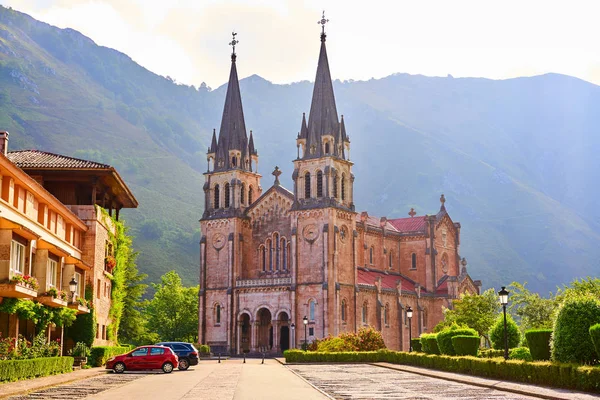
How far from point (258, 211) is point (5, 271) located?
55945 mm

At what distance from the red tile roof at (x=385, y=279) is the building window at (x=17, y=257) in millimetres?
50754

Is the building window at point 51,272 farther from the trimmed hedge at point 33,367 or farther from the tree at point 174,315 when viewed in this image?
the tree at point 174,315

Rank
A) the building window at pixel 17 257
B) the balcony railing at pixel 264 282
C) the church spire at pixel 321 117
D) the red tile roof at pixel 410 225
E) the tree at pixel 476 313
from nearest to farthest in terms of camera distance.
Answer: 1. the building window at pixel 17 257
2. the tree at pixel 476 313
3. the balcony railing at pixel 264 282
4. the church spire at pixel 321 117
5. the red tile roof at pixel 410 225

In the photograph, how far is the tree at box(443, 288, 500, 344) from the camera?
79.1 m

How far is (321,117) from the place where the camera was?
86.8 m

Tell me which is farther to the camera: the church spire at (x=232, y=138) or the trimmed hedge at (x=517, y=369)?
the church spire at (x=232, y=138)

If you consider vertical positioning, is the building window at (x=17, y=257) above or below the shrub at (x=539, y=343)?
above

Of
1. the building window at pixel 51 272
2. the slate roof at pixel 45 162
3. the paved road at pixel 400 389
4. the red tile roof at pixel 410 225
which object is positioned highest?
the red tile roof at pixel 410 225

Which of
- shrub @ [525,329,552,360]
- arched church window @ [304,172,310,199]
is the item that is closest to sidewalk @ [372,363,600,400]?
shrub @ [525,329,552,360]

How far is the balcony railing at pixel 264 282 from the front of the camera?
84.2 metres

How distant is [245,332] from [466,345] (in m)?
47.0

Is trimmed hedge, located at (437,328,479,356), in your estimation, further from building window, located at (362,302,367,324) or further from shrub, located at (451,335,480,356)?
building window, located at (362,302,367,324)

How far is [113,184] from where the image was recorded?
57.2 metres

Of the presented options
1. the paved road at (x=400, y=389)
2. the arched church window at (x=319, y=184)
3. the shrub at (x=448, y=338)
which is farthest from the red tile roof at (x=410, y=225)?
the paved road at (x=400, y=389)
